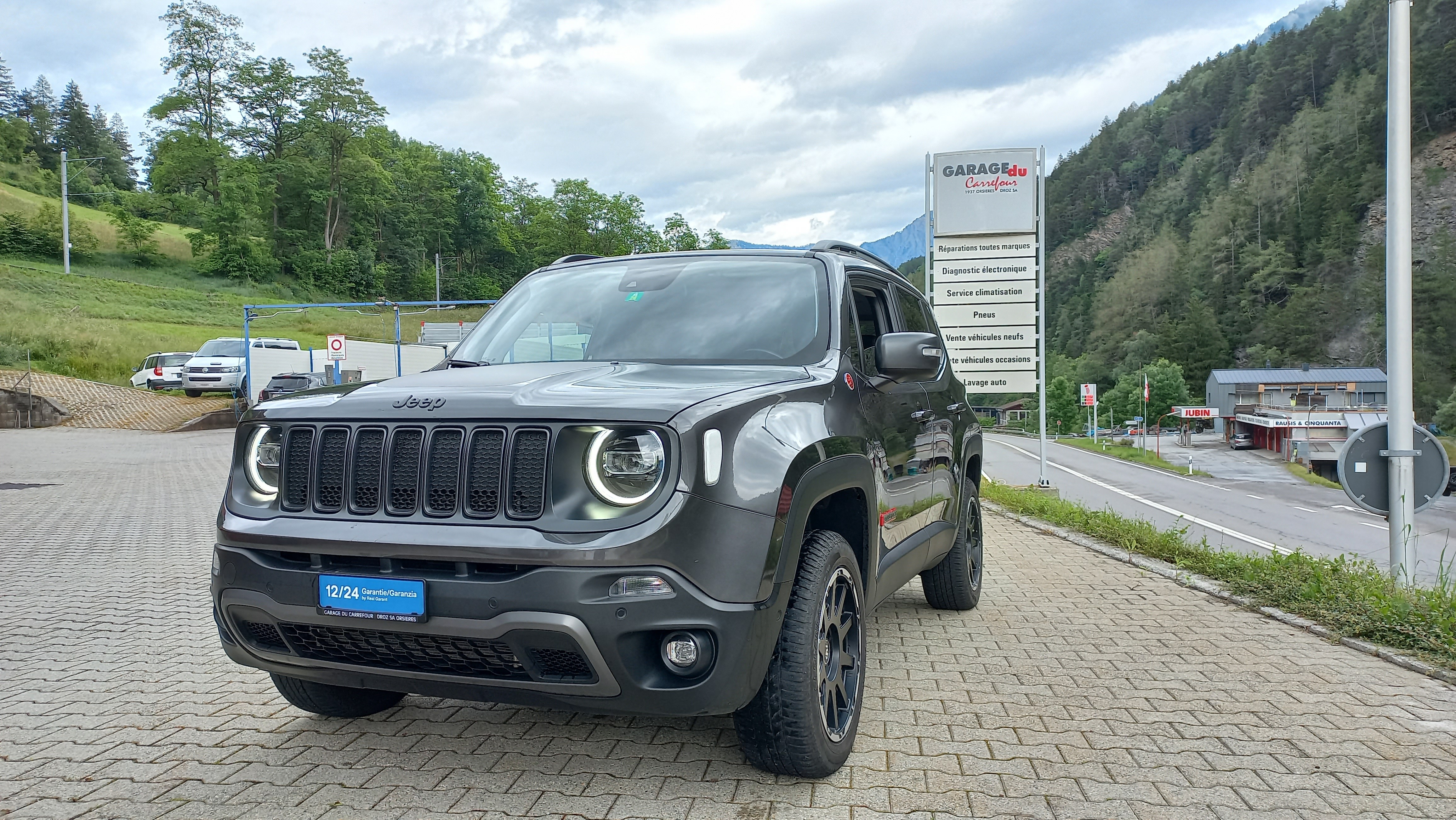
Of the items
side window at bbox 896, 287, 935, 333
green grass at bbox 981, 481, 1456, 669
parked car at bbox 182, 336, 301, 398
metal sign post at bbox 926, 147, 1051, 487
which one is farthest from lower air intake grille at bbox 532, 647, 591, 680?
parked car at bbox 182, 336, 301, 398

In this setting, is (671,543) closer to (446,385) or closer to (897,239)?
(446,385)

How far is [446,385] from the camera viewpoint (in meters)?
3.25

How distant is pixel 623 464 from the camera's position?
9.12 feet

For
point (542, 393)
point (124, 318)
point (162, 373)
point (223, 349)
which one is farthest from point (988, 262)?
point (124, 318)

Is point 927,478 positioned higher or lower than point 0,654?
higher

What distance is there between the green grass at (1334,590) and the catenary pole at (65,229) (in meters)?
59.7

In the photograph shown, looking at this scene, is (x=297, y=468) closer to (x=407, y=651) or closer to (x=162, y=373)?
(x=407, y=651)

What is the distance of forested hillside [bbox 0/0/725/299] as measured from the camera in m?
75.2

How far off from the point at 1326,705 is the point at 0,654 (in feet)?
21.5

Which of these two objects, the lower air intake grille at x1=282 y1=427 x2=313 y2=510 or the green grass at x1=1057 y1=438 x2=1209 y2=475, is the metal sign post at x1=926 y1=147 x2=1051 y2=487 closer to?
the lower air intake grille at x1=282 y1=427 x2=313 y2=510

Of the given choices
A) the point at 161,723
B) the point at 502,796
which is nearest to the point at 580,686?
the point at 502,796

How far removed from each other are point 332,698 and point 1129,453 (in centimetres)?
7700

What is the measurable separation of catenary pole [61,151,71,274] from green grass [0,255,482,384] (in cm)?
90

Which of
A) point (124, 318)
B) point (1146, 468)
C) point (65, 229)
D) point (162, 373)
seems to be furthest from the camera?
point (1146, 468)
